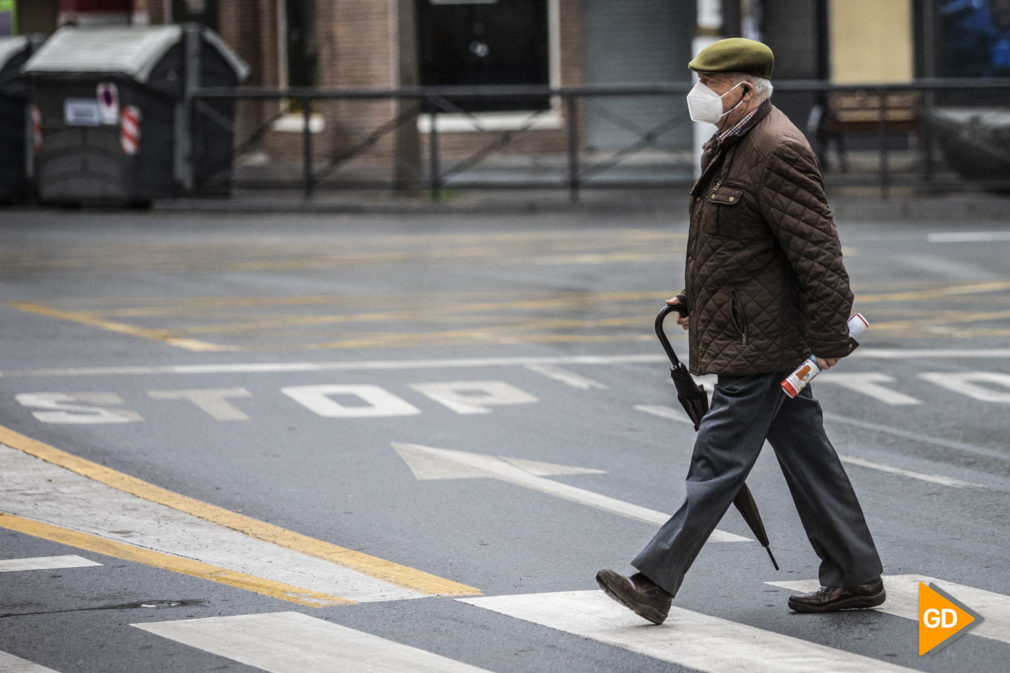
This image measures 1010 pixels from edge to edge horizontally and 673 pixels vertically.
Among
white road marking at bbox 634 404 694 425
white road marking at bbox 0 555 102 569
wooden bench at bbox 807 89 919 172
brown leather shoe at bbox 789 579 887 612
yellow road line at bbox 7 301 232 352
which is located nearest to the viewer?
brown leather shoe at bbox 789 579 887 612

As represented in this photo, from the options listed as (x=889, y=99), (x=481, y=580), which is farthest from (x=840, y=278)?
(x=889, y=99)

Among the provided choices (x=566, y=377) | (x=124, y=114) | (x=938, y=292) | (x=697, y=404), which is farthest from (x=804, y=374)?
(x=124, y=114)

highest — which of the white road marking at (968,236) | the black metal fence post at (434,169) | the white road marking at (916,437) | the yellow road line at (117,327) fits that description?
the black metal fence post at (434,169)

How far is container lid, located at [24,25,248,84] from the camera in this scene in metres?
20.8

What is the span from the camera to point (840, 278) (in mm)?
5215

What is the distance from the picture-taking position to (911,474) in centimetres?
753

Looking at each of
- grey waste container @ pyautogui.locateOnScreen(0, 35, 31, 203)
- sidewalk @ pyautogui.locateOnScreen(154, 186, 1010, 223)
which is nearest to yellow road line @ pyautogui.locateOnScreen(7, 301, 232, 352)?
sidewalk @ pyautogui.locateOnScreen(154, 186, 1010, 223)

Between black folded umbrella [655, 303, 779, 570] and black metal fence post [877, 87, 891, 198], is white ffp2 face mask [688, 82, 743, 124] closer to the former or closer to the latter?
black folded umbrella [655, 303, 779, 570]

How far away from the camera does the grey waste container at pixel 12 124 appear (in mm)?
22000

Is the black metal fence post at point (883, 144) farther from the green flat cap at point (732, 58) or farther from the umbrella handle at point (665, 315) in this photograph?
the green flat cap at point (732, 58)

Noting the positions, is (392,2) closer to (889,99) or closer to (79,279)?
(889,99)

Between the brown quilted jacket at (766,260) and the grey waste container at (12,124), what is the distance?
18089 millimetres

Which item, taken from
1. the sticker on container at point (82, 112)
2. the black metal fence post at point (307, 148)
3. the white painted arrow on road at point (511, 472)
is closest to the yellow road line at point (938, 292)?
the white painted arrow on road at point (511, 472)

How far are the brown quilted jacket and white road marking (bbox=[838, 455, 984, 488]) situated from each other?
221 centimetres
